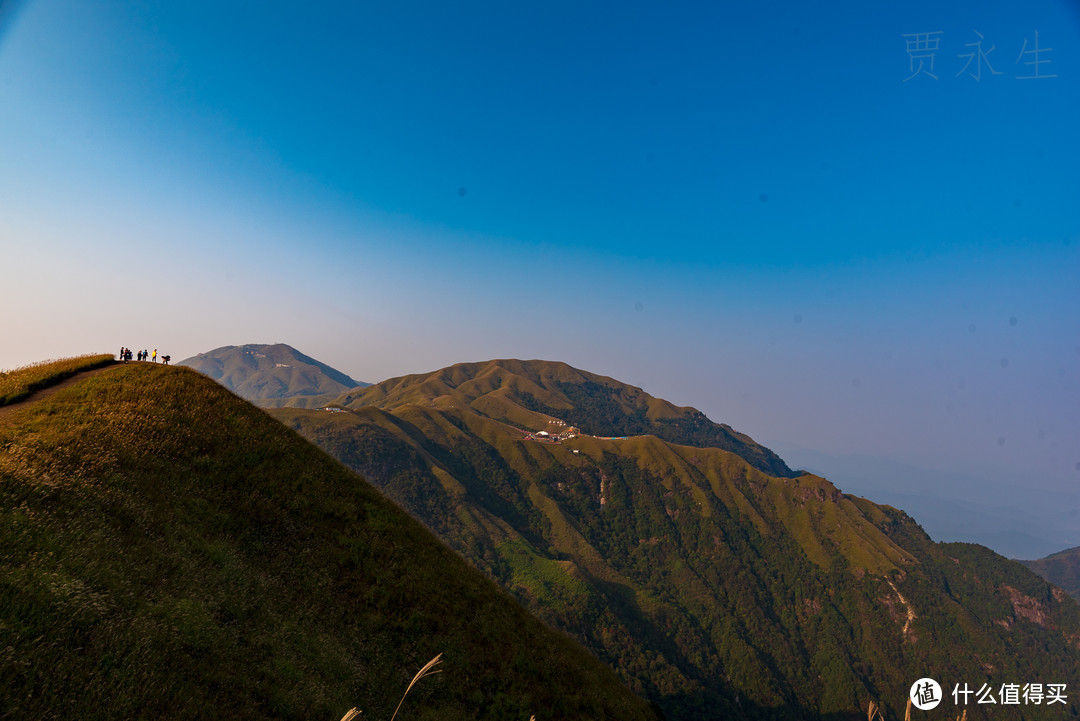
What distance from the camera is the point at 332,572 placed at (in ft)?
84.6

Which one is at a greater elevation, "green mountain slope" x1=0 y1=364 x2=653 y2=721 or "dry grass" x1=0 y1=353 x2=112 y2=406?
"dry grass" x1=0 y1=353 x2=112 y2=406

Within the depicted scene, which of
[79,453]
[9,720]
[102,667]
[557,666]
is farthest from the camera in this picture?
[557,666]

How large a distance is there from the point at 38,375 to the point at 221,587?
26.7 m

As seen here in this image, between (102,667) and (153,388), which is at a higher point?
(153,388)

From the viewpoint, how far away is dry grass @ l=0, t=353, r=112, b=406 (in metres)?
29.3

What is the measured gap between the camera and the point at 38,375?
32375 mm

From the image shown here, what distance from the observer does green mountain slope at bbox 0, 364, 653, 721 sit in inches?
539

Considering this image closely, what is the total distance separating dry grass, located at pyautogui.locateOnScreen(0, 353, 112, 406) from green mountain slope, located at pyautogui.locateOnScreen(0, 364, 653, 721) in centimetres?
213

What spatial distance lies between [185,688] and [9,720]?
3915 mm

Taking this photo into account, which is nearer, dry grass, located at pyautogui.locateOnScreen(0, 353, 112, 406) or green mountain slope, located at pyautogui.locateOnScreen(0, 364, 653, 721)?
A: green mountain slope, located at pyautogui.locateOnScreen(0, 364, 653, 721)

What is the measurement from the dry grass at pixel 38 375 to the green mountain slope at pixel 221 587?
2.13 metres

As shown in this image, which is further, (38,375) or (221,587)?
(38,375)

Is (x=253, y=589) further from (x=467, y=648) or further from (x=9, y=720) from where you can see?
(x=467, y=648)

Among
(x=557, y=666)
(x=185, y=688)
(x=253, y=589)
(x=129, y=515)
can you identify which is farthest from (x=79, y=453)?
(x=557, y=666)
